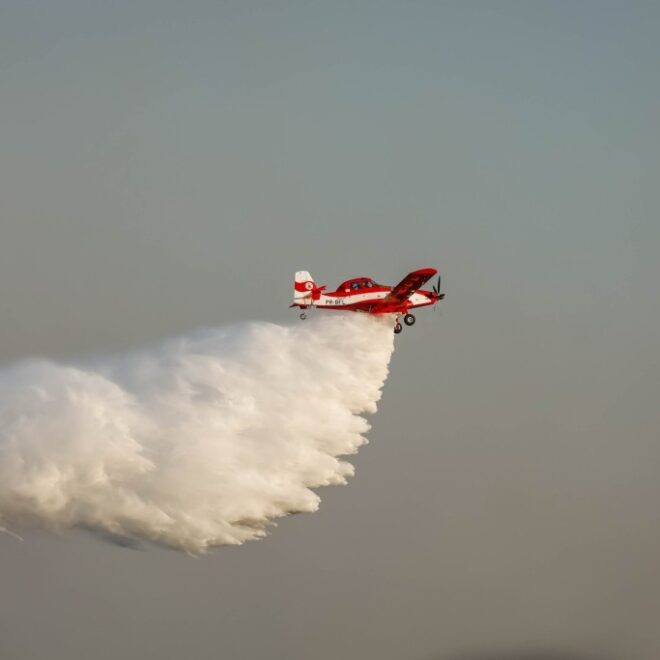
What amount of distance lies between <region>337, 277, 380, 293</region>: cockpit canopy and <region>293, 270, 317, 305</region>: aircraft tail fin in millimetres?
1554

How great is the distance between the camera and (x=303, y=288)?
337ft

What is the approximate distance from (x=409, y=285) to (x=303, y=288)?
553cm

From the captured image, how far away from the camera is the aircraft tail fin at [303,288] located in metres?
103

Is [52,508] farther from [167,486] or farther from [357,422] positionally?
[357,422]

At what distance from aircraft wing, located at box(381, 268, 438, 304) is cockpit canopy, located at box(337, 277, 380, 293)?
99cm

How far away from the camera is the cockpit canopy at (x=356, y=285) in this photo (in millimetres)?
102044

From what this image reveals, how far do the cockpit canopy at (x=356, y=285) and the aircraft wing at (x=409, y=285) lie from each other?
39.1 inches

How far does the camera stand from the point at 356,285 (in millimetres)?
102125

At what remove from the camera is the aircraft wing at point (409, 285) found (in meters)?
100

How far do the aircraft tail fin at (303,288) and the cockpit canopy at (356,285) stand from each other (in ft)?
5.10

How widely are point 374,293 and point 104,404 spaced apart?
48.2 feet

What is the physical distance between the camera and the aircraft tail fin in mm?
→ 102688

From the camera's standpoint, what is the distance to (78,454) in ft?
318

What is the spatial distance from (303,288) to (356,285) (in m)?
2.74
